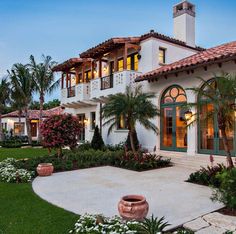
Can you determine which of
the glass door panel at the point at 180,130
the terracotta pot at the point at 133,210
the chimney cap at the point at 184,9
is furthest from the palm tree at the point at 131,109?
the chimney cap at the point at 184,9

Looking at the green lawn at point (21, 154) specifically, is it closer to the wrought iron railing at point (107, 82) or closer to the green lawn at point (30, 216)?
the wrought iron railing at point (107, 82)

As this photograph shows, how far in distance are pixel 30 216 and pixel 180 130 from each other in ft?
30.5

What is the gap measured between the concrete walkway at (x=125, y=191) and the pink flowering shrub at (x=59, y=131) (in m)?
2.09

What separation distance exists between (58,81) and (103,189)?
19.9 m

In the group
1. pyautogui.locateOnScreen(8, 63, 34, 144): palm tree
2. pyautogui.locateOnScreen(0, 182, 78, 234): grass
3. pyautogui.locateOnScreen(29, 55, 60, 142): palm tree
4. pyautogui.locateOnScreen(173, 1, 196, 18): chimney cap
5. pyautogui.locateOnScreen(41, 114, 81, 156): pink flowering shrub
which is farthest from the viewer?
pyautogui.locateOnScreen(8, 63, 34, 144): palm tree

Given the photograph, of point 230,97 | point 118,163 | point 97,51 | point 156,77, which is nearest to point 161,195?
point 230,97

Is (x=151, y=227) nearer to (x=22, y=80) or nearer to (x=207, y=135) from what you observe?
(x=207, y=135)

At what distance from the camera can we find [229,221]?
4875mm

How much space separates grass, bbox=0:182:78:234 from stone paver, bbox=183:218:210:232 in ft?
7.04

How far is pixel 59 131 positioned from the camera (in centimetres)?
1203

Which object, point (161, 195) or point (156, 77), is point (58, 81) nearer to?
point (156, 77)

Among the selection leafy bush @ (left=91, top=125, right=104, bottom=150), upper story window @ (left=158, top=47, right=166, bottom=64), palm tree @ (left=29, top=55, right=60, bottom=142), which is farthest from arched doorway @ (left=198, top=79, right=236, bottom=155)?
palm tree @ (left=29, top=55, right=60, bottom=142)

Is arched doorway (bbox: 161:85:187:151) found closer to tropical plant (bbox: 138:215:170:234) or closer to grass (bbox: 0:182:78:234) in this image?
grass (bbox: 0:182:78:234)

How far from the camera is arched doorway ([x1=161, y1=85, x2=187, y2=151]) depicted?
13.0m
